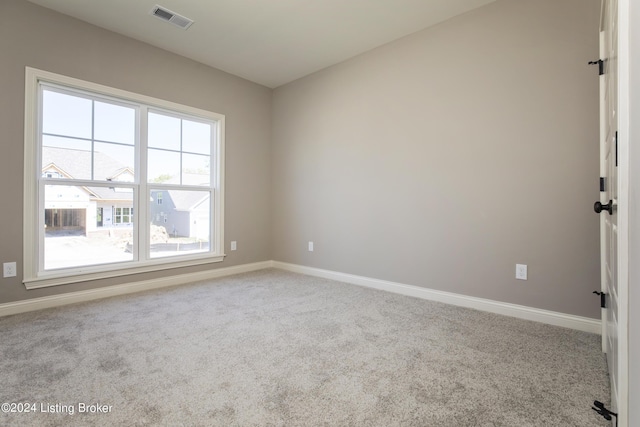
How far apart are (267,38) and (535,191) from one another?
2958 mm

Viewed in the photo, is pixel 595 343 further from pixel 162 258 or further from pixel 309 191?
pixel 162 258

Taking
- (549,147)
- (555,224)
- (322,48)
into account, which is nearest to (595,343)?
(555,224)

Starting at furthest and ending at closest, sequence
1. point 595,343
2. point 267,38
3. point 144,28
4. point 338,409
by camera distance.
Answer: point 267,38 → point 144,28 → point 595,343 → point 338,409

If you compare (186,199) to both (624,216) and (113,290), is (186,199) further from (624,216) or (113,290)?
(624,216)

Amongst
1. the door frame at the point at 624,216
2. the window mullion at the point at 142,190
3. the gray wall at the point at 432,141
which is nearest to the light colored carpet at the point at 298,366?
the door frame at the point at 624,216

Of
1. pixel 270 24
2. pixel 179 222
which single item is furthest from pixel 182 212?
pixel 270 24

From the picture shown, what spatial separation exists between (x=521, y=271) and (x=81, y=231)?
405cm

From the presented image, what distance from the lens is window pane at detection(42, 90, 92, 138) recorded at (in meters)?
2.76

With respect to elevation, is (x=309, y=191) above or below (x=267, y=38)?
below

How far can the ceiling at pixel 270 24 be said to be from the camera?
104 inches

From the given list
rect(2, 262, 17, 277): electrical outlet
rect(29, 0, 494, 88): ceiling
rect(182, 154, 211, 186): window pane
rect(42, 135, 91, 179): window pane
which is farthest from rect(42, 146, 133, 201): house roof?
rect(29, 0, 494, 88): ceiling

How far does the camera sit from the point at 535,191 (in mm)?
2389

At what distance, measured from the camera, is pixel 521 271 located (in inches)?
96.7

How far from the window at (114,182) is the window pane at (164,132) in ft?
0.04
